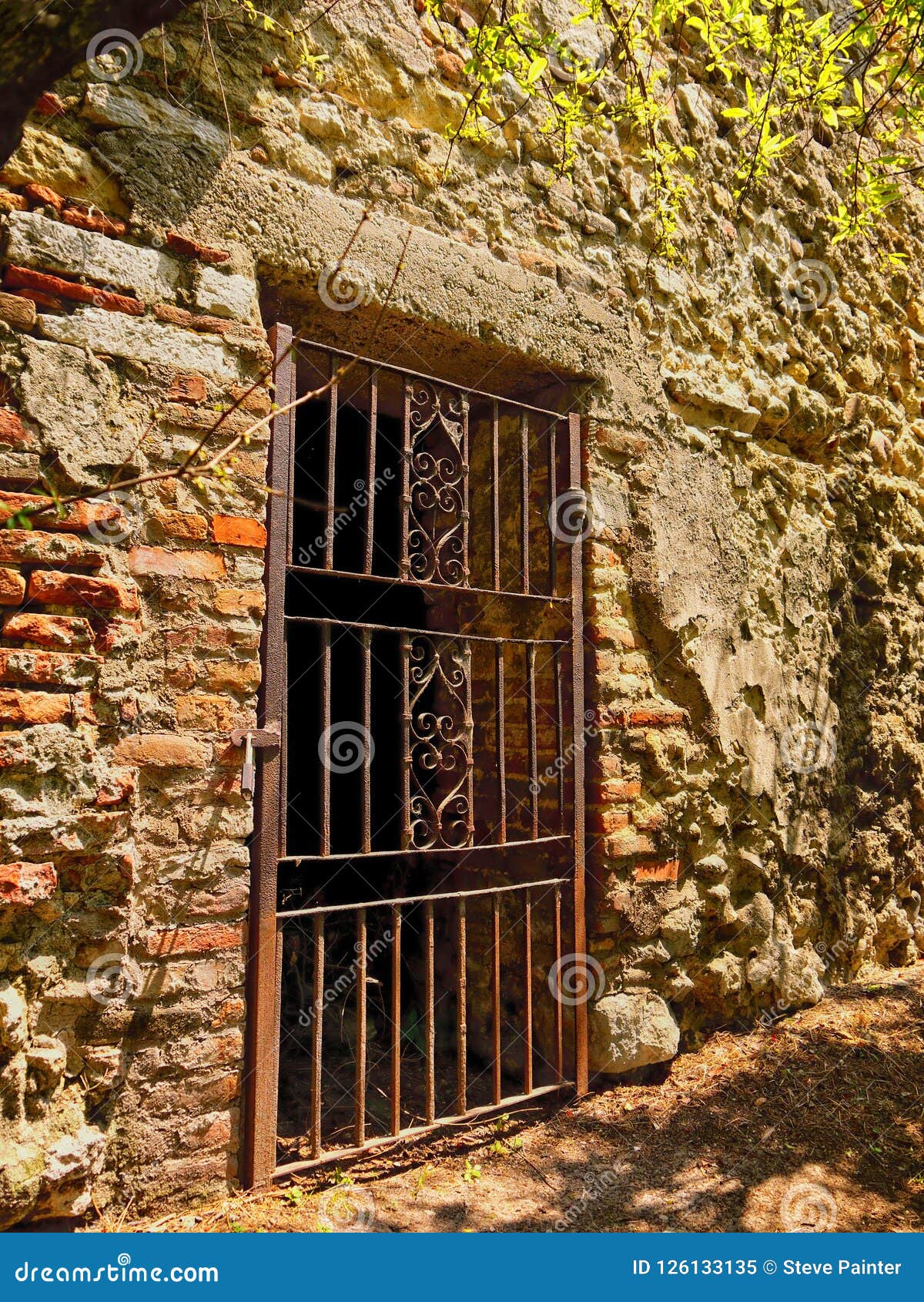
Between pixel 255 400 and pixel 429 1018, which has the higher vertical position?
pixel 255 400

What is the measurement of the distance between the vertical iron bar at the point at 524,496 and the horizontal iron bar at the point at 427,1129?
1.63 m

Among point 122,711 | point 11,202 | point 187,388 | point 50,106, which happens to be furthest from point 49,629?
point 50,106

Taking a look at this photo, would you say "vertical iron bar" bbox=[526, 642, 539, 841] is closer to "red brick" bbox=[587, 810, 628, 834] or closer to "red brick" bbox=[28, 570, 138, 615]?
"red brick" bbox=[587, 810, 628, 834]

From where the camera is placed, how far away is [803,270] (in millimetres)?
→ 4023

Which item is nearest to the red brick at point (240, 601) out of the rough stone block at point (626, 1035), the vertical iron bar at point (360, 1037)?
the vertical iron bar at point (360, 1037)

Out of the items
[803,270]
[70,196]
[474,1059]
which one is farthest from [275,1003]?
[803,270]

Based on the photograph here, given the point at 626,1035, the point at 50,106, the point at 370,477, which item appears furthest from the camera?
the point at 626,1035

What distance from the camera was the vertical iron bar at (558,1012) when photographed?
289cm

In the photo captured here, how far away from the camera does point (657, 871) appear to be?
3111mm

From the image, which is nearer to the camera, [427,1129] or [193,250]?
[193,250]

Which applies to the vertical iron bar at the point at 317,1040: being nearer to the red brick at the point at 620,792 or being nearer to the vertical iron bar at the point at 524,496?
the red brick at the point at 620,792

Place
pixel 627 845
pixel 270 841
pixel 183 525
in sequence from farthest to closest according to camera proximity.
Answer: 1. pixel 627 845
2. pixel 270 841
3. pixel 183 525

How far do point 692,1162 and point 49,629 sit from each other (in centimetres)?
232

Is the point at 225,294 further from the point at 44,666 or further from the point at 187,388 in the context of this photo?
the point at 44,666
